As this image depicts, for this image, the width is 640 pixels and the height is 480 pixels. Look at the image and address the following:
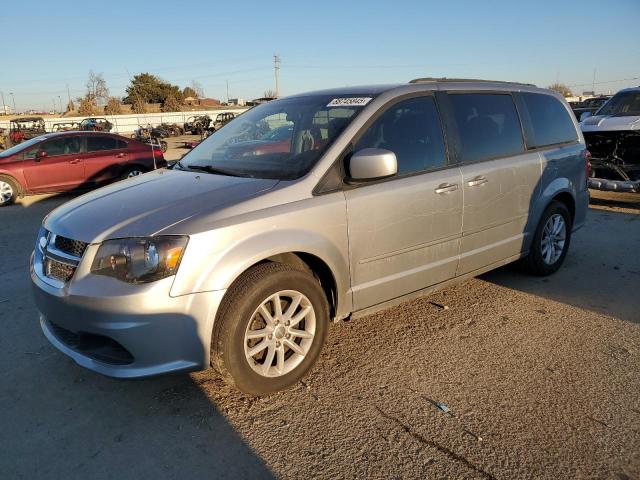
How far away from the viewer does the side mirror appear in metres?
3.08

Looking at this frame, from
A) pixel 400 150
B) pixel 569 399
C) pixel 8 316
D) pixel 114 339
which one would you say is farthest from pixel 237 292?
pixel 8 316

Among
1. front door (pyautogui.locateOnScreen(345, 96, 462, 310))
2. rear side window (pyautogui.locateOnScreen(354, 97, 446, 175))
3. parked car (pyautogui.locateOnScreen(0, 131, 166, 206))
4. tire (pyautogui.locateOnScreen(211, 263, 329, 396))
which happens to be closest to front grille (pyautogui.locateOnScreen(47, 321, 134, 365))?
tire (pyautogui.locateOnScreen(211, 263, 329, 396))

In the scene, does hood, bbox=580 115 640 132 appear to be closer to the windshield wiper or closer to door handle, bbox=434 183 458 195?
door handle, bbox=434 183 458 195

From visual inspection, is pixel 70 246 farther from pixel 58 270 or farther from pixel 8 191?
pixel 8 191

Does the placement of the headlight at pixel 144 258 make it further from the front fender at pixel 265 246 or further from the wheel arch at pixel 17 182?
the wheel arch at pixel 17 182

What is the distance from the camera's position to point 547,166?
462 centimetres

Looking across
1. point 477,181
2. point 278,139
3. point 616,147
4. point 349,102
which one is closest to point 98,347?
point 278,139

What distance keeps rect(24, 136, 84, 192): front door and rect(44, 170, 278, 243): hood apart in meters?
8.33

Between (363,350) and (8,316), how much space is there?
305 centimetres

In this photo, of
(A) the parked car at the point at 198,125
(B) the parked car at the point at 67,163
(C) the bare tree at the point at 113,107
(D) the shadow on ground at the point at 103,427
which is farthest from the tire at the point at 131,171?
(C) the bare tree at the point at 113,107

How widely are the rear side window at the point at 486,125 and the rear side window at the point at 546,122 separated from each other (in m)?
0.20

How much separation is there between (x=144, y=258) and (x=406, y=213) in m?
1.77

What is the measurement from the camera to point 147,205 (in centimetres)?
296

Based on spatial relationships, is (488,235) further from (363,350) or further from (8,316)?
(8,316)
